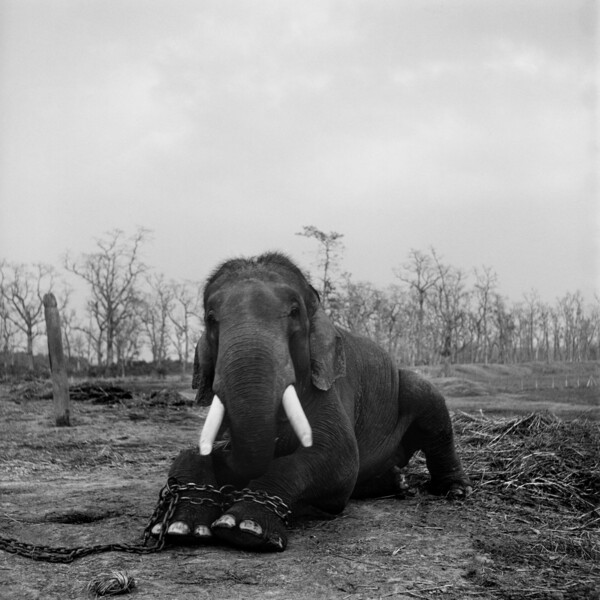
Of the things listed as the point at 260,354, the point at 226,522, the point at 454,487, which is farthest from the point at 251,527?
the point at 454,487

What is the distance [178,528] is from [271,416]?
3.26ft

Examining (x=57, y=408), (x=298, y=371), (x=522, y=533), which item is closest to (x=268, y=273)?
(x=298, y=371)

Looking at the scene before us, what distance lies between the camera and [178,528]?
4926 mm

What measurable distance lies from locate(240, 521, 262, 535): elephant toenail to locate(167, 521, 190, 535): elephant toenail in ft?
1.33

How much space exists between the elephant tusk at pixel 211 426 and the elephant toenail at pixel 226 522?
501 millimetres

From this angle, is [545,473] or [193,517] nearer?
[193,517]

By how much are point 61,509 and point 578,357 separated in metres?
86.7

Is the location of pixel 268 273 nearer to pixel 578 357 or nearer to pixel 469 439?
pixel 469 439

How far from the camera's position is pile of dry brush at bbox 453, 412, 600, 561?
600cm


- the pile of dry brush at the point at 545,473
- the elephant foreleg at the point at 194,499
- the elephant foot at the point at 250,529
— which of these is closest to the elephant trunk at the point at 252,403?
the elephant foreleg at the point at 194,499

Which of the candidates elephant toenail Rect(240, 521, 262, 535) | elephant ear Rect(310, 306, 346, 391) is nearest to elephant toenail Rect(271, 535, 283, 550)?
elephant toenail Rect(240, 521, 262, 535)

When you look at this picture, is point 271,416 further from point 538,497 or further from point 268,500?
point 538,497

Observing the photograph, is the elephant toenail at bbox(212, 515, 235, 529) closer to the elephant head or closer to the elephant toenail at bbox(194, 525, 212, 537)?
the elephant toenail at bbox(194, 525, 212, 537)

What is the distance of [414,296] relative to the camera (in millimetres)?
77562
